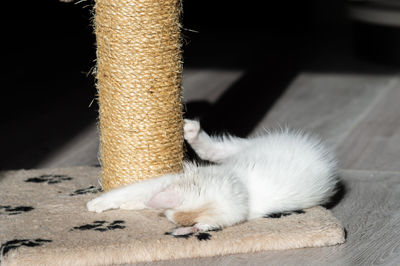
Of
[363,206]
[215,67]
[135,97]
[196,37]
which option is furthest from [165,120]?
[196,37]

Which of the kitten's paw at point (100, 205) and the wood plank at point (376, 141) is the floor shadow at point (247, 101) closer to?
the wood plank at point (376, 141)

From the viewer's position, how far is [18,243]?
1508mm

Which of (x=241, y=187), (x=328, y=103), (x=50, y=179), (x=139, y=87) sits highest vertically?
(x=139, y=87)

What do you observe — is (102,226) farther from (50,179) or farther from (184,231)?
(50,179)

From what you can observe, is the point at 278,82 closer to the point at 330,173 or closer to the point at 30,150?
the point at 30,150

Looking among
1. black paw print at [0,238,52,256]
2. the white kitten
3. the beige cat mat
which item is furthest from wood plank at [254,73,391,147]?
black paw print at [0,238,52,256]

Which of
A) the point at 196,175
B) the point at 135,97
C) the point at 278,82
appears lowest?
the point at 278,82

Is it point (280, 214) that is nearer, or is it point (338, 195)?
point (280, 214)

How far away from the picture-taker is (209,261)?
4.97 feet

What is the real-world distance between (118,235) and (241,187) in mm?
314

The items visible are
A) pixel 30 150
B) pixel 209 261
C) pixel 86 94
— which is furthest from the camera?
pixel 86 94

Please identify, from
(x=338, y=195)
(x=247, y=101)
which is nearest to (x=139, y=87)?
(x=338, y=195)

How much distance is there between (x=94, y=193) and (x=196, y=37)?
116 inches

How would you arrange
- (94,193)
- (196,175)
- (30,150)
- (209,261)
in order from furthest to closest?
(30,150)
(94,193)
(196,175)
(209,261)
